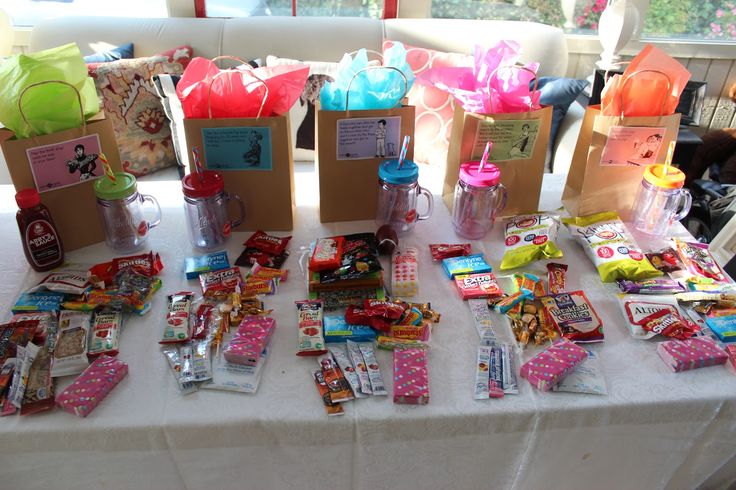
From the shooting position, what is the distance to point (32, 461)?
794 millimetres

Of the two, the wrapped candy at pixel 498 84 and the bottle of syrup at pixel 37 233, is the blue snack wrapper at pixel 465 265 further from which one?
the bottle of syrup at pixel 37 233

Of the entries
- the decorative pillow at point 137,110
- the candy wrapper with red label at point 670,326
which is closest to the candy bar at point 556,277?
the candy wrapper with red label at point 670,326

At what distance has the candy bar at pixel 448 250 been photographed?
3.68 ft

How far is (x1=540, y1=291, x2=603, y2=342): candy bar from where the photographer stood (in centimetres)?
93

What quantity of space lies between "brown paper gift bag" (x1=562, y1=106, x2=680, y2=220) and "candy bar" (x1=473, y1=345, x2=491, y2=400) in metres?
0.54

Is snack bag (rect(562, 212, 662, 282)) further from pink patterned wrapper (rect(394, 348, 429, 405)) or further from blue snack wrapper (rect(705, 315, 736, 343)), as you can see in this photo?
pink patterned wrapper (rect(394, 348, 429, 405))

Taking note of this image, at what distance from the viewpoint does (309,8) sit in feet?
8.40

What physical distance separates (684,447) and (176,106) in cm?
171

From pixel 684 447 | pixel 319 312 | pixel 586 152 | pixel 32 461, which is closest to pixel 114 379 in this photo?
pixel 32 461

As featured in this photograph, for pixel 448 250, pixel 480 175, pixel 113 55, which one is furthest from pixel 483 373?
pixel 113 55

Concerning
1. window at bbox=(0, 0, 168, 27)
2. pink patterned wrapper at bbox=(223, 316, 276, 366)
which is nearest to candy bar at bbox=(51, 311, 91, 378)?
pink patterned wrapper at bbox=(223, 316, 276, 366)

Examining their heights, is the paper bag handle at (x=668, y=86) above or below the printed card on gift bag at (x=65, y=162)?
above

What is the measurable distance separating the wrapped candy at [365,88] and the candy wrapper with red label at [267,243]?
0.30 m

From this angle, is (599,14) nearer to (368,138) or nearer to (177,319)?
(368,138)
